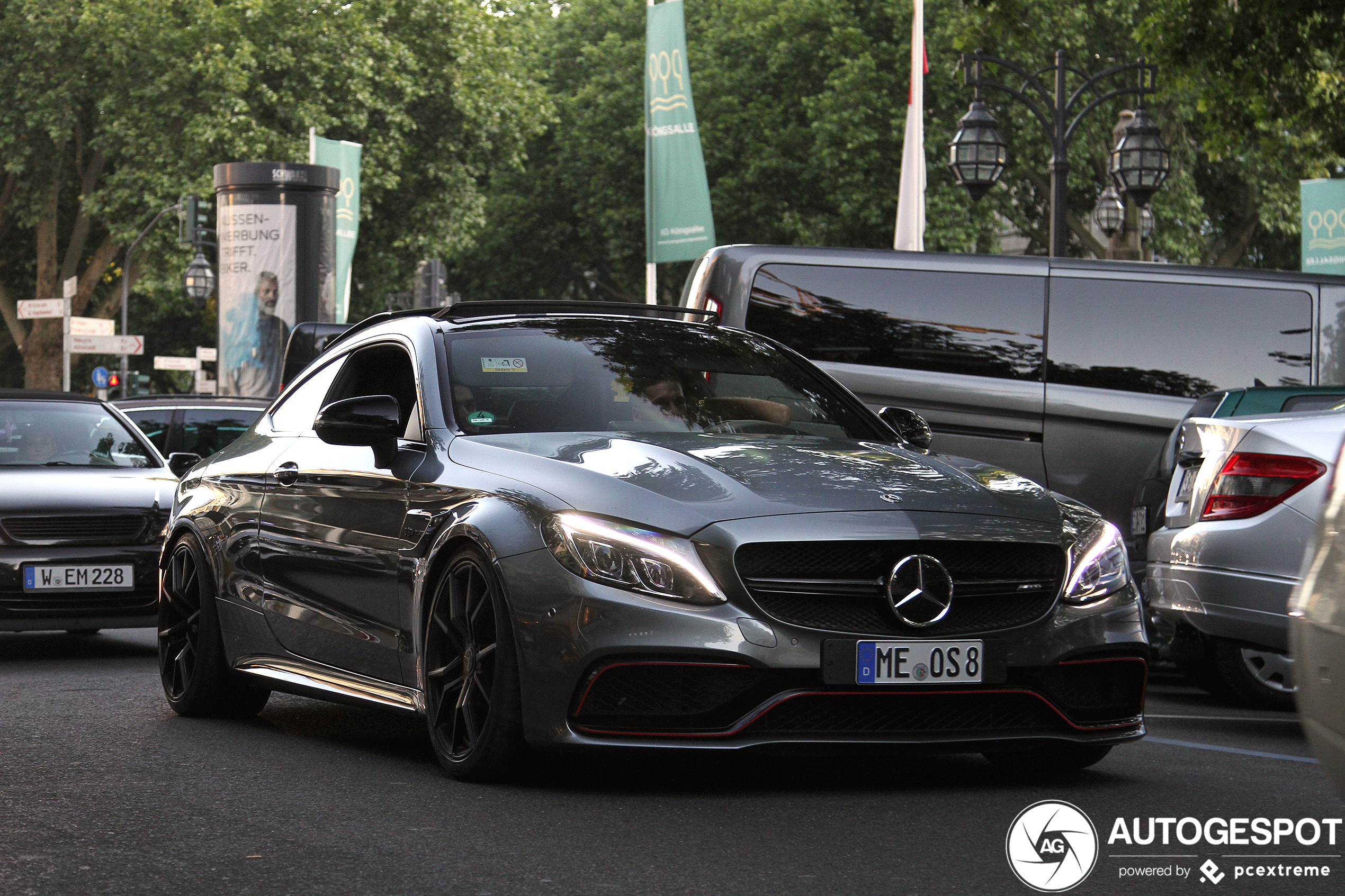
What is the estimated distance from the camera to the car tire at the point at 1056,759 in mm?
5996

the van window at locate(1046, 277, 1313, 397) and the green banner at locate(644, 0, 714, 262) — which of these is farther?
the green banner at locate(644, 0, 714, 262)

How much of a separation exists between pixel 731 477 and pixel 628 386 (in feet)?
3.45

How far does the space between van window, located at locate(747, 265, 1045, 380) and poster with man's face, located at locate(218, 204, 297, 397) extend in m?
14.4

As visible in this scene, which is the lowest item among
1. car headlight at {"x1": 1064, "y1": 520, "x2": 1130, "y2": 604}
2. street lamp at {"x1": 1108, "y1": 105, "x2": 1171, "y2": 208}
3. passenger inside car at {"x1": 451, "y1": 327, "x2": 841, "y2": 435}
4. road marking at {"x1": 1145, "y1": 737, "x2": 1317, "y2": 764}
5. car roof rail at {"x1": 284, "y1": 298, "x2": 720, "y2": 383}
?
road marking at {"x1": 1145, "y1": 737, "x2": 1317, "y2": 764}

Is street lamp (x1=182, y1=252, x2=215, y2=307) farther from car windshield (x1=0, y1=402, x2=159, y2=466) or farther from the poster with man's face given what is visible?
car windshield (x1=0, y1=402, x2=159, y2=466)

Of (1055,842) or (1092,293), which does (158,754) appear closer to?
(1055,842)

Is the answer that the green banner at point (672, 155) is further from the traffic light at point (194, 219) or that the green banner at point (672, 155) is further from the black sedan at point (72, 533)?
the black sedan at point (72, 533)

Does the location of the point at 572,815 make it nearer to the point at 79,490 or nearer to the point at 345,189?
the point at 79,490

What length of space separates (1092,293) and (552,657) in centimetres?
736

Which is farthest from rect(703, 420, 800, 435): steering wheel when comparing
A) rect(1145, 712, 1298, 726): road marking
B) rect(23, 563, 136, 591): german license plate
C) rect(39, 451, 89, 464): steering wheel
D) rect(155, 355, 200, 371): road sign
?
rect(155, 355, 200, 371): road sign

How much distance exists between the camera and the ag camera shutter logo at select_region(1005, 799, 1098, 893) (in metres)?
4.59

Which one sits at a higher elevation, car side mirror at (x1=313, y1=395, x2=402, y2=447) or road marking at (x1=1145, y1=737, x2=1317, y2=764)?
car side mirror at (x1=313, y1=395, x2=402, y2=447)

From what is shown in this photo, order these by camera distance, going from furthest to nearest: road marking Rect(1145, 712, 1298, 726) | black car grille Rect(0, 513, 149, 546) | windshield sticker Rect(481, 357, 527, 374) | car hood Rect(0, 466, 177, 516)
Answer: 1. car hood Rect(0, 466, 177, 516)
2. black car grille Rect(0, 513, 149, 546)
3. road marking Rect(1145, 712, 1298, 726)
4. windshield sticker Rect(481, 357, 527, 374)

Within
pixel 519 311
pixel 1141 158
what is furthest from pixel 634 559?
pixel 1141 158
